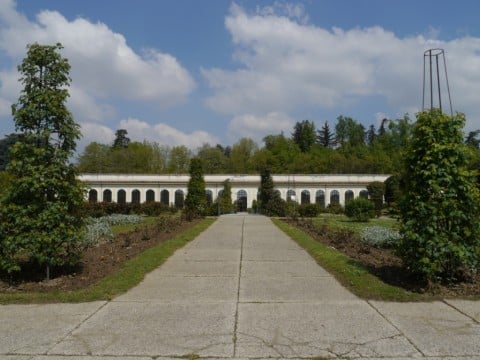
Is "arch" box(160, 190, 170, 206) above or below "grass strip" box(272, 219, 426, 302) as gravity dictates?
above

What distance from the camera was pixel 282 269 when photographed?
31.4 ft

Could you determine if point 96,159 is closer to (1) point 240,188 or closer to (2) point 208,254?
(1) point 240,188

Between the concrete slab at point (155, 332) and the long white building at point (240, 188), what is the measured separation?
57.6 m

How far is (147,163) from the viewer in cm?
9012

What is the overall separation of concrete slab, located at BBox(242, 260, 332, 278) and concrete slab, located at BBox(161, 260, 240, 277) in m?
0.27

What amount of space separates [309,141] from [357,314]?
340ft

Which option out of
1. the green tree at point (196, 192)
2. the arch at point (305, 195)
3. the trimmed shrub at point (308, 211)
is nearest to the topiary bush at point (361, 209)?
the trimmed shrub at point (308, 211)

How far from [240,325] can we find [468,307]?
3.18 metres

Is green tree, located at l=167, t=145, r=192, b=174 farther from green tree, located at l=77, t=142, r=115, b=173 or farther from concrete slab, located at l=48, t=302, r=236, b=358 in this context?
concrete slab, located at l=48, t=302, r=236, b=358

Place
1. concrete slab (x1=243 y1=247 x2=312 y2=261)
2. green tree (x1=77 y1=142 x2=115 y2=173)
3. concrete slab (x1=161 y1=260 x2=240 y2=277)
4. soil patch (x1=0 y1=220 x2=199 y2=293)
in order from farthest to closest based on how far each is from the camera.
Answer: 1. green tree (x1=77 y1=142 x2=115 y2=173)
2. concrete slab (x1=243 y1=247 x2=312 y2=261)
3. concrete slab (x1=161 y1=260 x2=240 y2=277)
4. soil patch (x1=0 y1=220 x2=199 y2=293)

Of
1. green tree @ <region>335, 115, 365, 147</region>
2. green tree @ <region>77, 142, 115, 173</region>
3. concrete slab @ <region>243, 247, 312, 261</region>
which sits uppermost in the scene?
green tree @ <region>335, 115, 365, 147</region>

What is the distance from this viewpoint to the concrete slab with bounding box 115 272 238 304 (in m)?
6.92

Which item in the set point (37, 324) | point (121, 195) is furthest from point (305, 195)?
point (37, 324)

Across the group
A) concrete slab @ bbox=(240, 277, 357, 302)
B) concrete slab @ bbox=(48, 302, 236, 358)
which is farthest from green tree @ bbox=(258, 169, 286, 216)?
concrete slab @ bbox=(48, 302, 236, 358)
